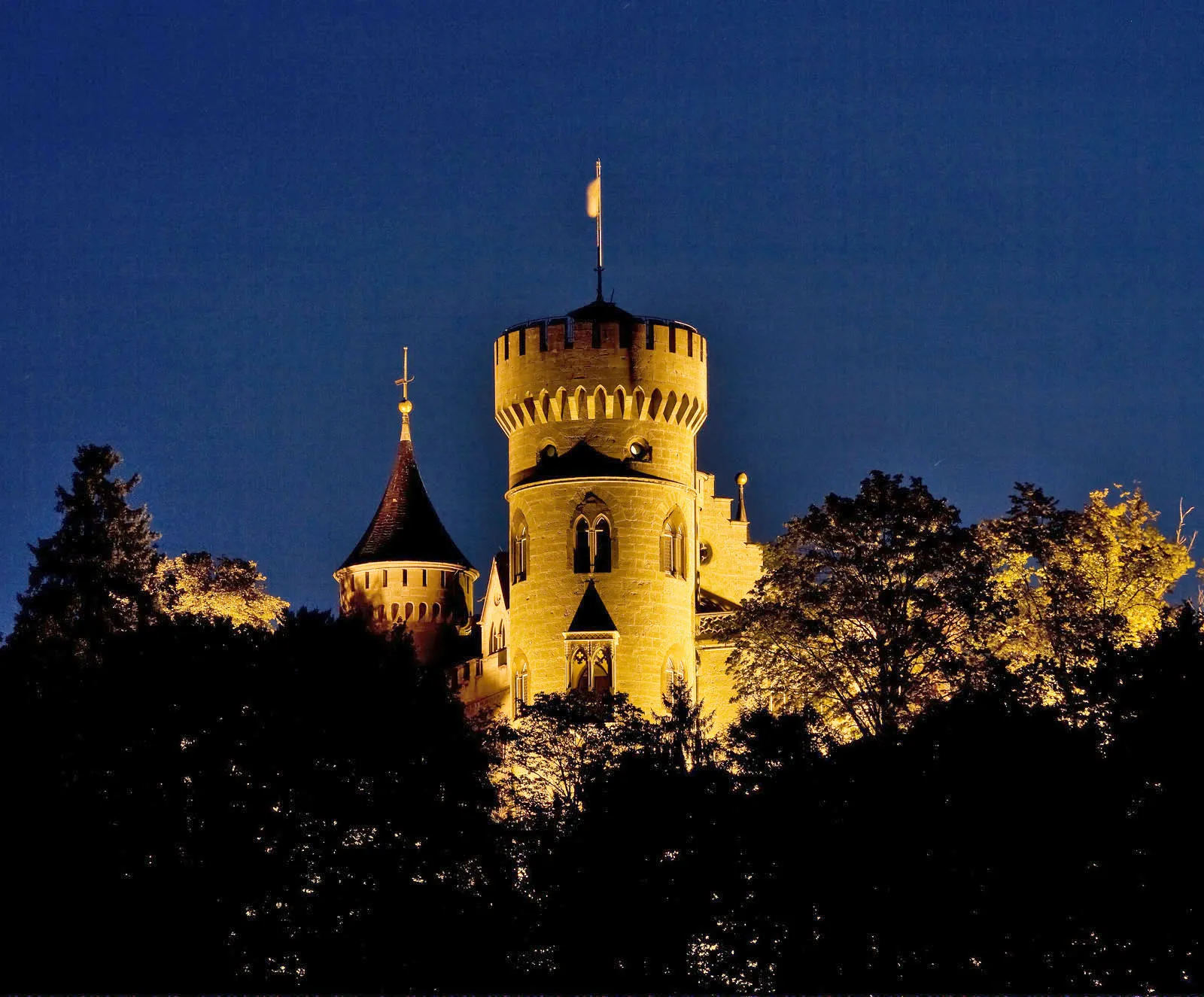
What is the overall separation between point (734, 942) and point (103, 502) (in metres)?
34.7

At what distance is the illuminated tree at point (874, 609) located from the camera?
3337 inches

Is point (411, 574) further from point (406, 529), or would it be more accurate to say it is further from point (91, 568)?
point (91, 568)

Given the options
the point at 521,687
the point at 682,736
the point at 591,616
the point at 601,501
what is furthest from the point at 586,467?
the point at 682,736

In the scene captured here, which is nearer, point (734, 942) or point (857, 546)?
point (734, 942)

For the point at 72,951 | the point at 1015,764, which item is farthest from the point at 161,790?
the point at 1015,764

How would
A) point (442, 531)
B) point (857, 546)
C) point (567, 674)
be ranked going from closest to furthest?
point (857, 546) → point (567, 674) → point (442, 531)

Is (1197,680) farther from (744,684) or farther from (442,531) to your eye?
(442,531)

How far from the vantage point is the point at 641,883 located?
224 ft

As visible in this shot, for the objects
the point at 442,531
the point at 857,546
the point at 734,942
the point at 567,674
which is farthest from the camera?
the point at 442,531

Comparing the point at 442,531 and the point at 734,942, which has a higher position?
the point at 442,531

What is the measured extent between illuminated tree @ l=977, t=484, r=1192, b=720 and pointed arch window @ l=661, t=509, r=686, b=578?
10156 millimetres

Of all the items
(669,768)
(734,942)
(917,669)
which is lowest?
(734,942)

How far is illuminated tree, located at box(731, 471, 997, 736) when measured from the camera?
278ft

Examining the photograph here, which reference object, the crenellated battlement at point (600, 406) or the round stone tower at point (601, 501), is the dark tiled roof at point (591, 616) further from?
the crenellated battlement at point (600, 406)
